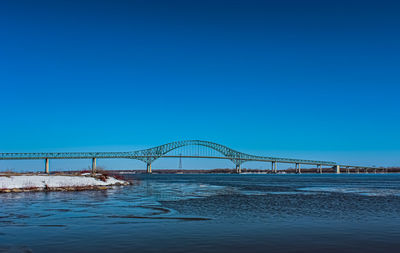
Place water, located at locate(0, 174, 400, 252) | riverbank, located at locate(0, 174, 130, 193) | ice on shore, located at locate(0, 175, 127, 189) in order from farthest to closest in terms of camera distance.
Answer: ice on shore, located at locate(0, 175, 127, 189)
riverbank, located at locate(0, 174, 130, 193)
water, located at locate(0, 174, 400, 252)

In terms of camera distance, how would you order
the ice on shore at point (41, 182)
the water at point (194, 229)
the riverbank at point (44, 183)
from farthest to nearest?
the ice on shore at point (41, 182) → the riverbank at point (44, 183) → the water at point (194, 229)

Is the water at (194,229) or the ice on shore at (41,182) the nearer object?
the water at (194,229)

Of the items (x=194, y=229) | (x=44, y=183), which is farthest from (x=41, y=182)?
(x=194, y=229)

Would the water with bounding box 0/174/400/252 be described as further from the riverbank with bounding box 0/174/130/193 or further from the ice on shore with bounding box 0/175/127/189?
the ice on shore with bounding box 0/175/127/189

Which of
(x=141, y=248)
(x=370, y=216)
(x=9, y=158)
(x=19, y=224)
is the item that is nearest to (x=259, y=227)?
(x=141, y=248)

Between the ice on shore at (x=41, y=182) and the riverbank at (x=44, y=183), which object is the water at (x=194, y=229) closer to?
the riverbank at (x=44, y=183)

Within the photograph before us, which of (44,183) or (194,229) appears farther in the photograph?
(44,183)

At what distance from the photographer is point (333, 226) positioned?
45.1 ft

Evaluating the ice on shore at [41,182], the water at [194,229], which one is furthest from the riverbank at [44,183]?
the water at [194,229]

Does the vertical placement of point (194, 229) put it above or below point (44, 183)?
below

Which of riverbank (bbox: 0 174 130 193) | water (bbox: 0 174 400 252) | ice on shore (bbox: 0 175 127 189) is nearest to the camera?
water (bbox: 0 174 400 252)

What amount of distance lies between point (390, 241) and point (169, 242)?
7302 mm

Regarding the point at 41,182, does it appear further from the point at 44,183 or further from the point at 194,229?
the point at 194,229

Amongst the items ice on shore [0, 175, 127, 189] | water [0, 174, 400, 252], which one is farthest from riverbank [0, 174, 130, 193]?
water [0, 174, 400, 252]
